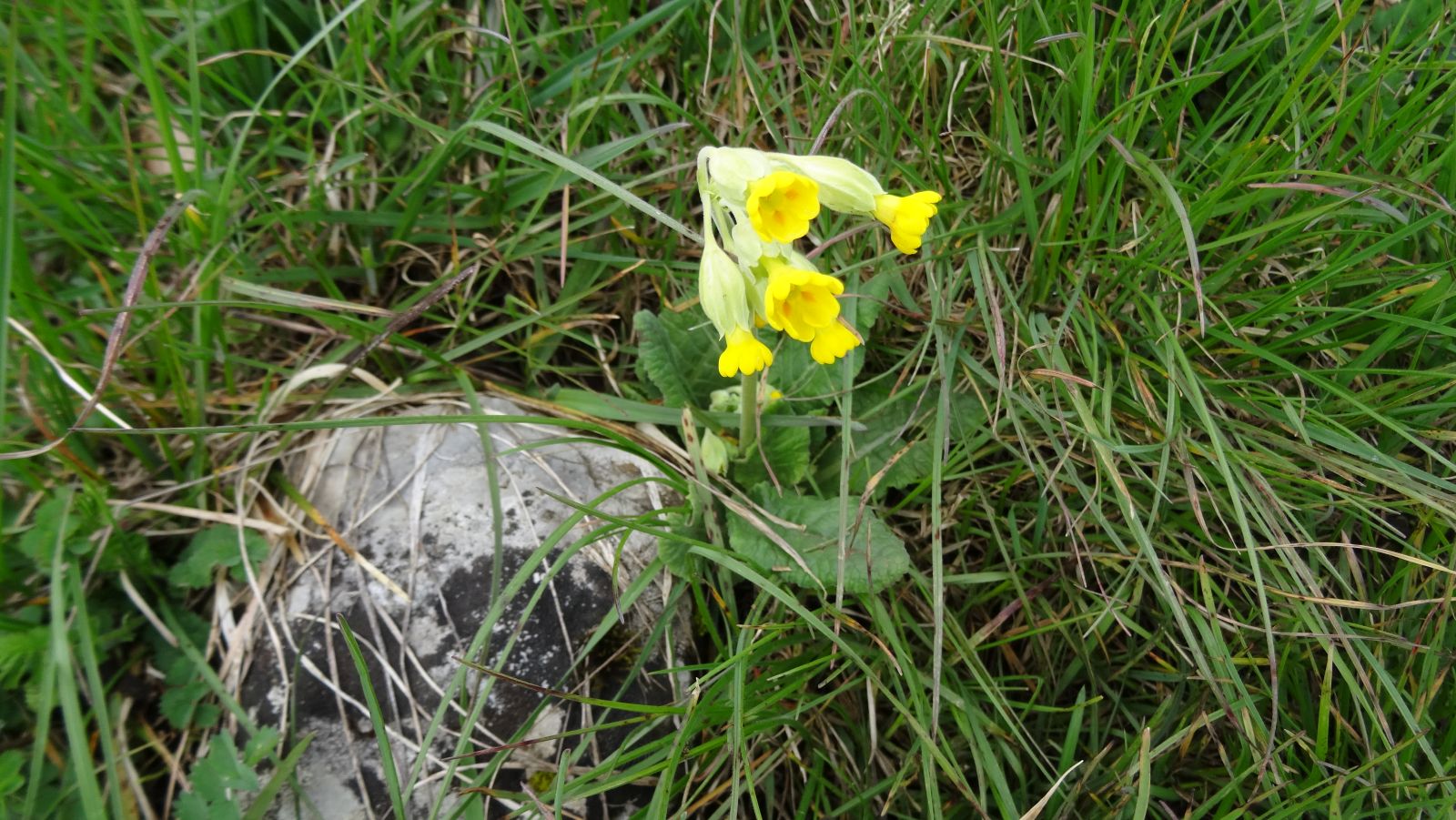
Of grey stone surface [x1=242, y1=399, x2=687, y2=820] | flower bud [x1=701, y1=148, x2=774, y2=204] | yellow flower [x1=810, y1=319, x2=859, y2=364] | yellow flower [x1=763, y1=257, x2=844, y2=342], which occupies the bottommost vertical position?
grey stone surface [x1=242, y1=399, x2=687, y2=820]

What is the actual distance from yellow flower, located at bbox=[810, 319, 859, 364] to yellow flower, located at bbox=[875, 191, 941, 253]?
19 centimetres

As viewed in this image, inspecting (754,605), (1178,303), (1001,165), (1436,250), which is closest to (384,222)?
(754,605)

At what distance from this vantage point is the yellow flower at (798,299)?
1.62 metres

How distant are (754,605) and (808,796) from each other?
1.25 ft

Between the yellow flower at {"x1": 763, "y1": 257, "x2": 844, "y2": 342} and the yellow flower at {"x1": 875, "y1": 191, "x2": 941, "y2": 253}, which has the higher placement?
the yellow flower at {"x1": 875, "y1": 191, "x2": 941, "y2": 253}

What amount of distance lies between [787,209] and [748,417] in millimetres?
575

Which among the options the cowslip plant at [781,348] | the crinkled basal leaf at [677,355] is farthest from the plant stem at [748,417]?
the crinkled basal leaf at [677,355]

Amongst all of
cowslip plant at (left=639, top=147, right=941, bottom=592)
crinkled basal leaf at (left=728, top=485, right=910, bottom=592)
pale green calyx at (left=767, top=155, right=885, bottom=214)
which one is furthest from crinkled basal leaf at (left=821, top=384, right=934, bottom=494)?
pale green calyx at (left=767, top=155, right=885, bottom=214)

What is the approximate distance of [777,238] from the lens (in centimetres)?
160

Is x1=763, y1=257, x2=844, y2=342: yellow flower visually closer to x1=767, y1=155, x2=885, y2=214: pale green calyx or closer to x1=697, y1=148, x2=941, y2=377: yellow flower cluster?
x1=697, y1=148, x2=941, y2=377: yellow flower cluster

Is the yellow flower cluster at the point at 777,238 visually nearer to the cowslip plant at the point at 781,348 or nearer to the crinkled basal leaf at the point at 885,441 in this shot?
the cowslip plant at the point at 781,348

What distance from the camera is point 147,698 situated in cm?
204

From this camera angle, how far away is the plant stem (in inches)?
78.0

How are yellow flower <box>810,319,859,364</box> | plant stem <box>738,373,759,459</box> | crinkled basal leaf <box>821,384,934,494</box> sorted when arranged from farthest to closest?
crinkled basal leaf <box>821,384,934,494</box> → plant stem <box>738,373,759,459</box> → yellow flower <box>810,319,859,364</box>
